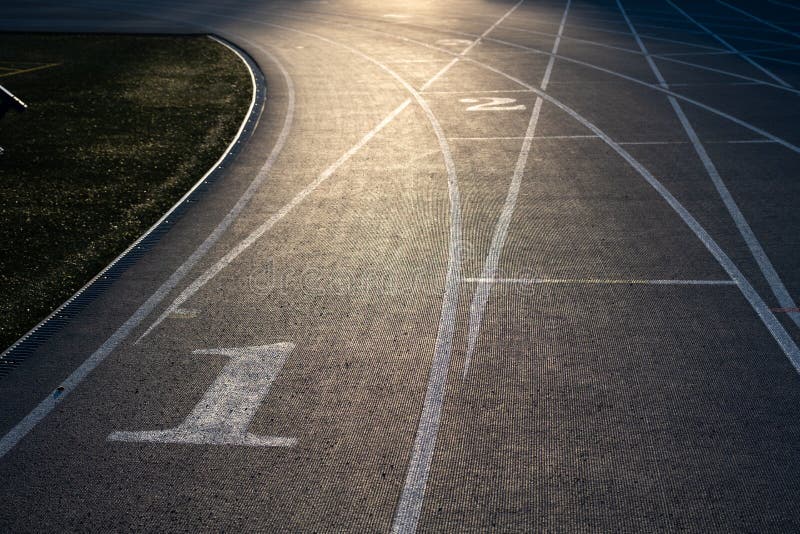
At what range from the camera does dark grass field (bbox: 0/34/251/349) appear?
904 centimetres

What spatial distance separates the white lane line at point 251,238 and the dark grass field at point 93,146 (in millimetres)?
1300

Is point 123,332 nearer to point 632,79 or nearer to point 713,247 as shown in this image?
point 713,247

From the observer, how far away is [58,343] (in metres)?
7.46

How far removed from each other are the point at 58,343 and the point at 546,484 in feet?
16.3

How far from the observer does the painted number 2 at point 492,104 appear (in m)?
15.2

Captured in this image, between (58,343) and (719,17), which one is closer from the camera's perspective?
(58,343)

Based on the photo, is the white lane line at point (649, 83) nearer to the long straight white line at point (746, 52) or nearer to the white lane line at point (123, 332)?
the long straight white line at point (746, 52)

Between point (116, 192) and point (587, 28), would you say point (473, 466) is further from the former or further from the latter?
point (587, 28)

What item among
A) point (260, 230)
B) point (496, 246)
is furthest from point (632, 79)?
point (260, 230)

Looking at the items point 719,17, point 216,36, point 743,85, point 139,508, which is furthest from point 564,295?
point 719,17

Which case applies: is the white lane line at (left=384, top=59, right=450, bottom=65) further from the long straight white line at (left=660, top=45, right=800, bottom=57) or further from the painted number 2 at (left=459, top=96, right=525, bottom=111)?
the long straight white line at (left=660, top=45, right=800, bottom=57)

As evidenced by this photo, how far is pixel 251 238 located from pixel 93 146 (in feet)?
17.2

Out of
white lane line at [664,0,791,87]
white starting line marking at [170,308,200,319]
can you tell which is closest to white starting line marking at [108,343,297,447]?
white starting line marking at [170,308,200,319]

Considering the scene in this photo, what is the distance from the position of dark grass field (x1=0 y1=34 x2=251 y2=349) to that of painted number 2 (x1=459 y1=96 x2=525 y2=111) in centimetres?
476
